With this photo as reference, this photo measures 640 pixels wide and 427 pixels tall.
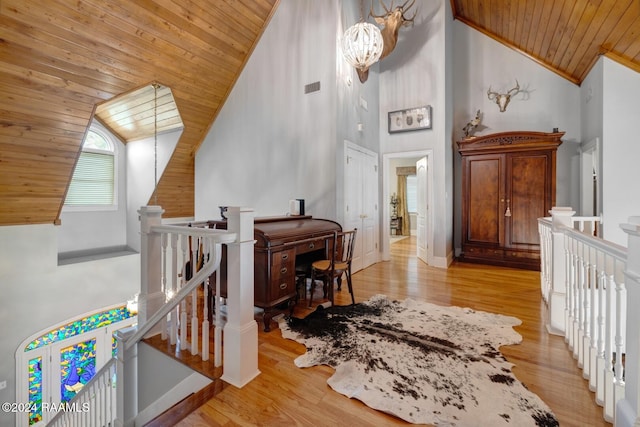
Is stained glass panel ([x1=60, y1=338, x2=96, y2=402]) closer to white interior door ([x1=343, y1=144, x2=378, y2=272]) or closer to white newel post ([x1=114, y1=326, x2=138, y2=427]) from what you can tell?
white newel post ([x1=114, y1=326, x2=138, y2=427])

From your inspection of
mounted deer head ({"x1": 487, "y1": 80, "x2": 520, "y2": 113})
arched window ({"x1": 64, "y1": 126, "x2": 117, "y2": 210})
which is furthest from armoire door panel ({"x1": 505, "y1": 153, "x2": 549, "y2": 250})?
arched window ({"x1": 64, "y1": 126, "x2": 117, "y2": 210})

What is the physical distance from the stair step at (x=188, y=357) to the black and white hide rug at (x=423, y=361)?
55cm

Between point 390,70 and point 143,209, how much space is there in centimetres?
469

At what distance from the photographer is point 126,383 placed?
7.02 feet

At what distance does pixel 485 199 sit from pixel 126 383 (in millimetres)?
5097

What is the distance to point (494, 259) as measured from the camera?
4.62 metres

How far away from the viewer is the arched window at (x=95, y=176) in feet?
17.4

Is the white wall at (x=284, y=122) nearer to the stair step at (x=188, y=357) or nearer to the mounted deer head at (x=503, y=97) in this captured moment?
the stair step at (x=188, y=357)

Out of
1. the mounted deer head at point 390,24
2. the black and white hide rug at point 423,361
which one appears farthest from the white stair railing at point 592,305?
the mounted deer head at point 390,24

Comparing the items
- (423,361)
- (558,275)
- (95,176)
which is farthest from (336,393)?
(95,176)

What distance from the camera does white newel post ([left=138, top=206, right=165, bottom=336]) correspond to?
Answer: 7.41ft

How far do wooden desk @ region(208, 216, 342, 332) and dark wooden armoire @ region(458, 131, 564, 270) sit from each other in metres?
3.17

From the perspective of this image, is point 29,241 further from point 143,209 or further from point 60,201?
point 143,209

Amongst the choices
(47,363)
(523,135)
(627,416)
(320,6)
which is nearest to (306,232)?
(627,416)
